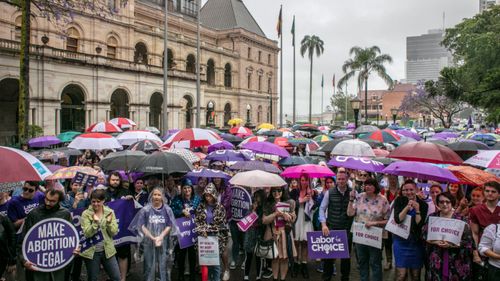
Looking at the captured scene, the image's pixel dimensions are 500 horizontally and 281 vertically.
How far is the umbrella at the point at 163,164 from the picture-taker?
750 cm

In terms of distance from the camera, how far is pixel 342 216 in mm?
7480

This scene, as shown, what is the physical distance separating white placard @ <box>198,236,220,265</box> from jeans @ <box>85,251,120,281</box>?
1.40m

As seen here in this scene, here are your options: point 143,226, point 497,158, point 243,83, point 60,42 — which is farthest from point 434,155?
point 243,83

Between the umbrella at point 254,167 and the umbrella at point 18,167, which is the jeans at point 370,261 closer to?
the umbrella at point 254,167

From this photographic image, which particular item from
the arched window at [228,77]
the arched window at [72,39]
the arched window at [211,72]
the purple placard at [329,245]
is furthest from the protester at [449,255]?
the arched window at [228,77]

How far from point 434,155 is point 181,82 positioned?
35075mm

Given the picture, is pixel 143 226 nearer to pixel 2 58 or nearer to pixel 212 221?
pixel 212 221

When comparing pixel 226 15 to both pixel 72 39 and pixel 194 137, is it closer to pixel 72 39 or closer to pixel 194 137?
pixel 72 39

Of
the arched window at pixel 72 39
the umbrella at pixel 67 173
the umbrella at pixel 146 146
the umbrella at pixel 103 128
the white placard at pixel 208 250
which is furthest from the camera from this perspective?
the arched window at pixel 72 39

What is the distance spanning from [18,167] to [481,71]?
1105 inches

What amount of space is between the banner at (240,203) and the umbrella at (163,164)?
3.47 ft

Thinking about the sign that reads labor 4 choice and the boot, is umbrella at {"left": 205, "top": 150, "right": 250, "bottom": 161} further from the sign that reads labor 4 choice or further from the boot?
the sign that reads labor 4 choice

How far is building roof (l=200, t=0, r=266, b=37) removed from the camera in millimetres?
64312

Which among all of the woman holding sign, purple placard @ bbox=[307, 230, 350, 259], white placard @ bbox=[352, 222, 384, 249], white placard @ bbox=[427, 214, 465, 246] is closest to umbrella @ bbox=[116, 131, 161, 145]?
purple placard @ bbox=[307, 230, 350, 259]
